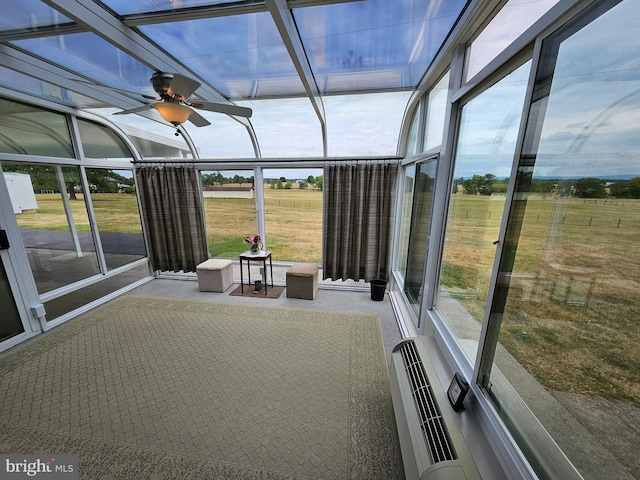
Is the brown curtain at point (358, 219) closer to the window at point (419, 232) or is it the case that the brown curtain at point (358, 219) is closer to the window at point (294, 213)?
the window at point (294, 213)

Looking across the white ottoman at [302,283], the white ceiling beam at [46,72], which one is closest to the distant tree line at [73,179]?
the white ceiling beam at [46,72]

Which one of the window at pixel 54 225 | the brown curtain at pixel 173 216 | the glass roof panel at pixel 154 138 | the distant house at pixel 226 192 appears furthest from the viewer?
the distant house at pixel 226 192

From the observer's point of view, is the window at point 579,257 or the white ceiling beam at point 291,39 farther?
the white ceiling beam at point 291,39

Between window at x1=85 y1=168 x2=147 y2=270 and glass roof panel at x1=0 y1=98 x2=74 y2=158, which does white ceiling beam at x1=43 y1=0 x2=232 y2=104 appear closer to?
glass roof panel at x1=0 y1=98 x2=74 y2=158

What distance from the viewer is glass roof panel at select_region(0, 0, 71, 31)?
139 centimetres

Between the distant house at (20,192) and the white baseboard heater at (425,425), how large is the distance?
4.09 meters

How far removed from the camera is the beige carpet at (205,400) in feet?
4.78

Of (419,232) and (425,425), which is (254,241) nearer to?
→ (419,232)

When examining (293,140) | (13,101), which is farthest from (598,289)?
(13,101)

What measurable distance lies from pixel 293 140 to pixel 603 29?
10.6 feet

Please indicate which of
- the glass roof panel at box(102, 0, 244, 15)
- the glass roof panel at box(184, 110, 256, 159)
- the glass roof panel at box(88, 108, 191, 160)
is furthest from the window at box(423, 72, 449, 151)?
the glass roof panel at box(88, 108, 191, 160)

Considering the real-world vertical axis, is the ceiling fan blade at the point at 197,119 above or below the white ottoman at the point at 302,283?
above

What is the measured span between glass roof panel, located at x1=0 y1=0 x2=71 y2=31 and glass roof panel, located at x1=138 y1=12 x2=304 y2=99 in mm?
464

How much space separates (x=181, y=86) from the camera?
1.60m
